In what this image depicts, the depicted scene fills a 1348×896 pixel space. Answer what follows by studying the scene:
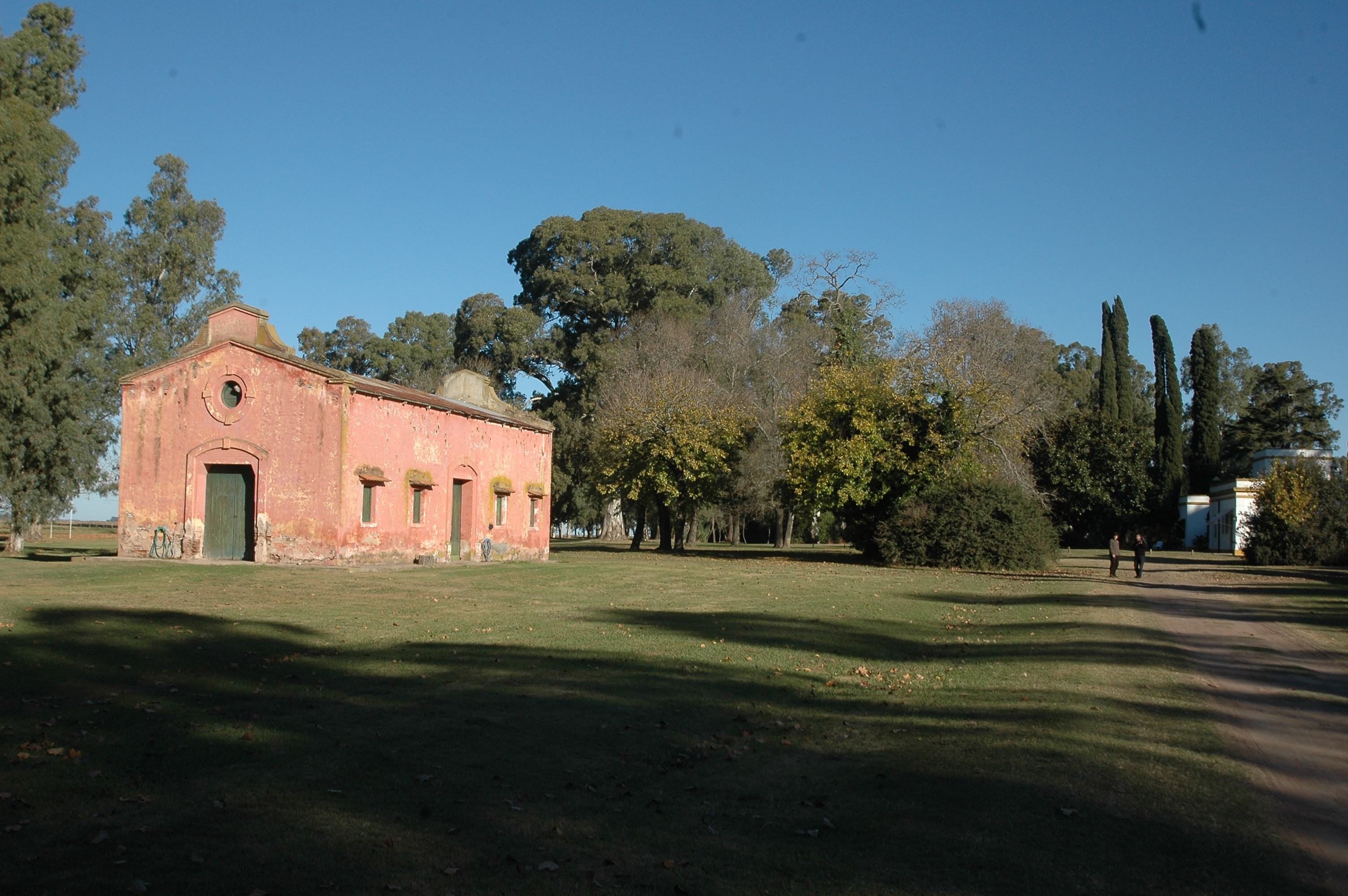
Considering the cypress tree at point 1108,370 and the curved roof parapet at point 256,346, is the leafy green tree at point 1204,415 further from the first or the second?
the curved roof parapet at point 256,346

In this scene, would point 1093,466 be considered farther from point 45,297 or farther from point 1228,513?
point 45,297

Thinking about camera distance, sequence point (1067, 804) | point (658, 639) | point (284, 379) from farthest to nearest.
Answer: point (284, 379), point (658, 639), point (1067, 804)

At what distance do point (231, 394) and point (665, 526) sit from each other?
974 inches

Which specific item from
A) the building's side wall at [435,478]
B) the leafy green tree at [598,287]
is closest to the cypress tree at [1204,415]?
the leafy green tree at [598,287]

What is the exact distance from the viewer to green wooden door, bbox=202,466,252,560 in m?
26.5

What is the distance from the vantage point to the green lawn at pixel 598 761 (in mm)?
5031

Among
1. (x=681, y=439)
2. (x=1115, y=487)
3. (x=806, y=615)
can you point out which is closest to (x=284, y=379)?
(x=806, y=615)

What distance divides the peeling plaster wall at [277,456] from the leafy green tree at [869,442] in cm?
1518

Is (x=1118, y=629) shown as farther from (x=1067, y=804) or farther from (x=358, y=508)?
(x=358, y=508)

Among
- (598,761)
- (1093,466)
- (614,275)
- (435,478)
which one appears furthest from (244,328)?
(1093,466)

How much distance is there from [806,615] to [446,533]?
16085mm

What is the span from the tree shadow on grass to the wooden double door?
16.3 metres

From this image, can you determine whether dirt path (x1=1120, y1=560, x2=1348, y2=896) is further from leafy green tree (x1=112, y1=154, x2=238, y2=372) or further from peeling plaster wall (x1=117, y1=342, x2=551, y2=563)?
leafy green tree (x1=112, y1=154, x2=238, y2=372)

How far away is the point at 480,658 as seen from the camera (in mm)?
A: 11742
